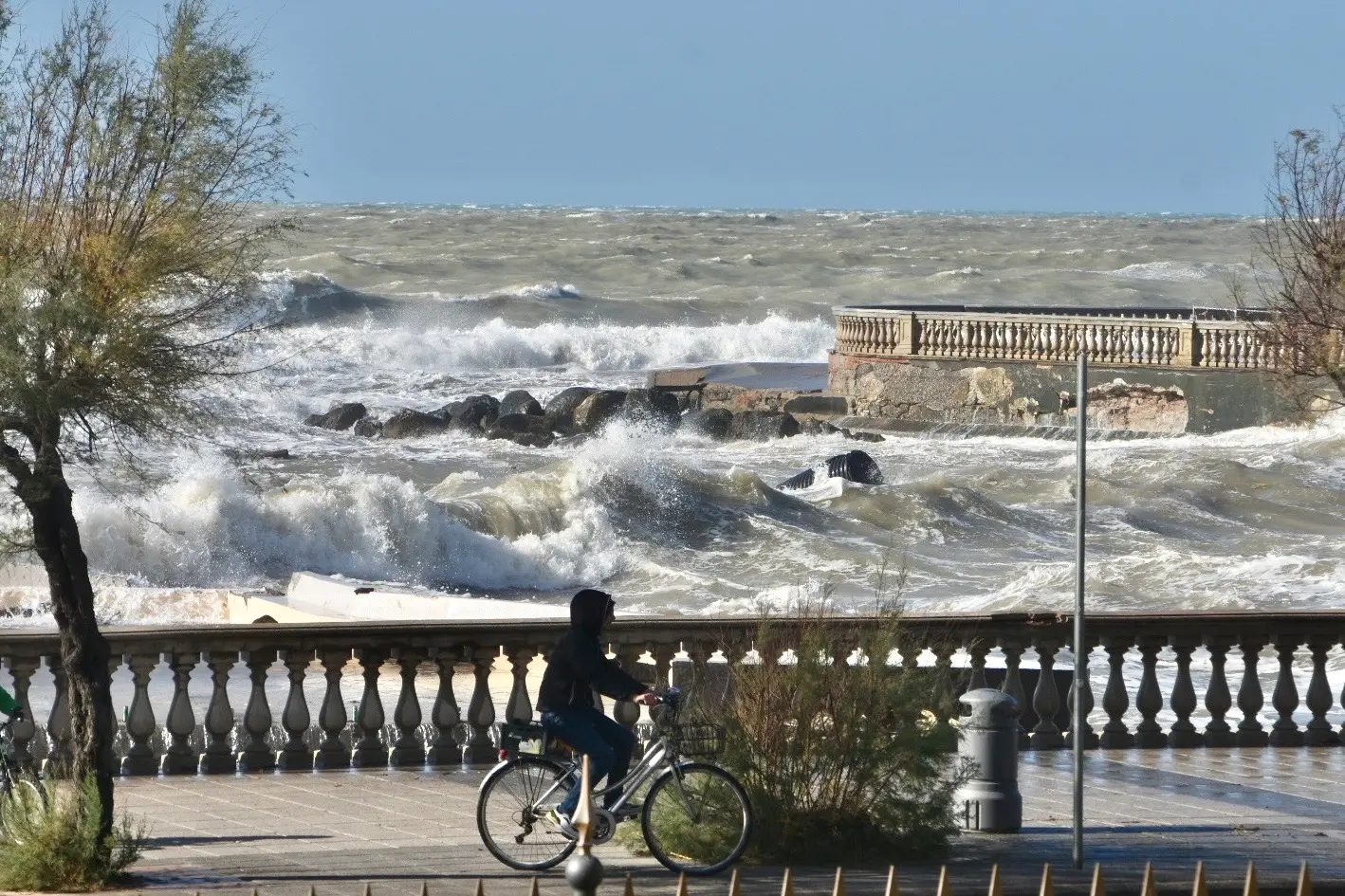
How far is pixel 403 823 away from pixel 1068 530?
79.6ft

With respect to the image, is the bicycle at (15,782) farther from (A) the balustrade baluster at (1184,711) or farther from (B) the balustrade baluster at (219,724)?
(A) the balustrade baluster at (1184,711)

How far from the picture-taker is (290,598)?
1953 cm

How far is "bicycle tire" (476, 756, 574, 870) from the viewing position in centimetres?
794

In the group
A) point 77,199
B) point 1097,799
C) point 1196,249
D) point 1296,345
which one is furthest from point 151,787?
point 1196,249

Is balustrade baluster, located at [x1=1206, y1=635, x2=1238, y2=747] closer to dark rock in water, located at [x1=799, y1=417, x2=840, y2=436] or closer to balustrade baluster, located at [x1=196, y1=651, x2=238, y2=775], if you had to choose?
balustrade baluster, located at [x1=196, y1=651, x2=238, y2=775]

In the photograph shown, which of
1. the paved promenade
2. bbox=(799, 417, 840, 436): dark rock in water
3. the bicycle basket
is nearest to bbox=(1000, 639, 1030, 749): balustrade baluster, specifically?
the paved promenade

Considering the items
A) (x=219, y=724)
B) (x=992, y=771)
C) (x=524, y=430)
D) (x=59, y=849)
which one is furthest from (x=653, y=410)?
(x=59, y=849)

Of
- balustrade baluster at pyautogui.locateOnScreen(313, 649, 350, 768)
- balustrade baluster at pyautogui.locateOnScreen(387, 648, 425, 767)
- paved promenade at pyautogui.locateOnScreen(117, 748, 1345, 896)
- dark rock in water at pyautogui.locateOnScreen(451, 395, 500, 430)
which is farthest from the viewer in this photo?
dark rock in water at pyautogui.locateOnScreen(451, 395, 500, 430)

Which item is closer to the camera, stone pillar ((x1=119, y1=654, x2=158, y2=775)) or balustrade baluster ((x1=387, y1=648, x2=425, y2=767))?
stone pillar ((x1=119, y1=654, x2=158, y2=775))

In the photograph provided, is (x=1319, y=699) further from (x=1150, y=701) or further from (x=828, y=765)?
(x=828, y=765)

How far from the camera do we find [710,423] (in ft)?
152

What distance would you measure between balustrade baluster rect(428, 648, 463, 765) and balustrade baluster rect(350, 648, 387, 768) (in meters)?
0.27

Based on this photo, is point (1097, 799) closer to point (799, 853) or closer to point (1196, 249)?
point (799, 853)

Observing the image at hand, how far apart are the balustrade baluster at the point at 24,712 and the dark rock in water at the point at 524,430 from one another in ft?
114
